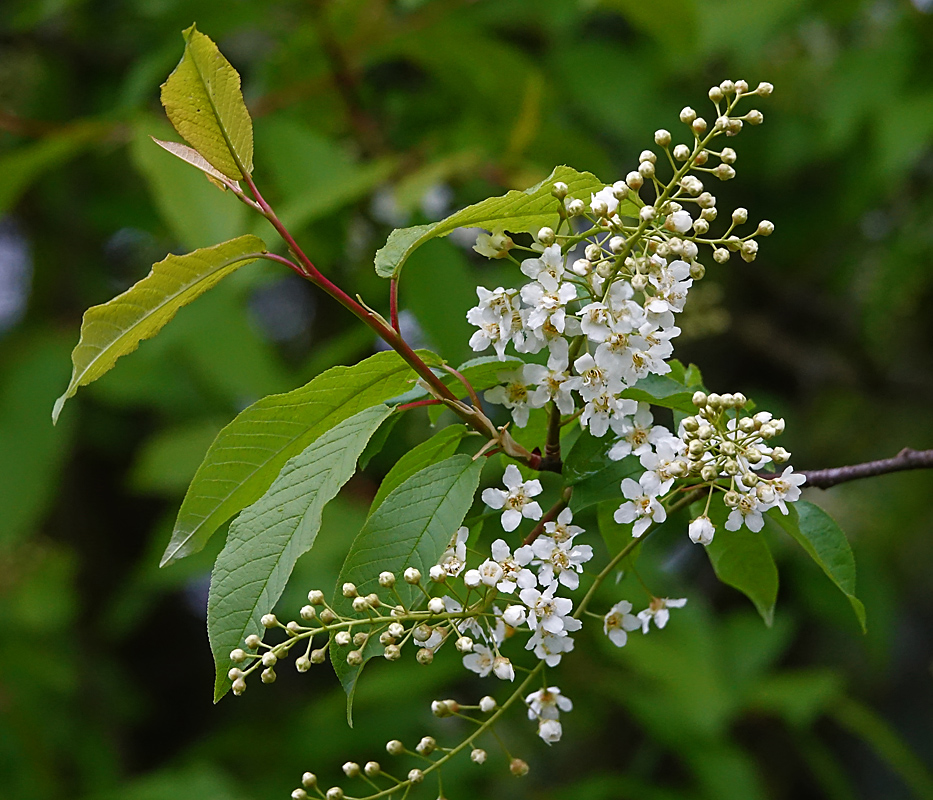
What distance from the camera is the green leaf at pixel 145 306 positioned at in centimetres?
86

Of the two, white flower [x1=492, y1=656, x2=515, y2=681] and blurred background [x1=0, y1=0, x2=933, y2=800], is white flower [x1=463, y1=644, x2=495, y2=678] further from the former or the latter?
blurred background [x1=0, y1=0, x2=933, y2=800]

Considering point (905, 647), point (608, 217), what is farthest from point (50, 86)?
→ point (905, 647)

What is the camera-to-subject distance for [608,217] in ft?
2.87

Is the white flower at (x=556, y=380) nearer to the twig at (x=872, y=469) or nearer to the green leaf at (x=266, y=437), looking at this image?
the green leaf at (x=266, y=437)

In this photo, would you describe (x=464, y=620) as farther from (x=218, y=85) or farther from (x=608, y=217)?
(x=218, y=85)

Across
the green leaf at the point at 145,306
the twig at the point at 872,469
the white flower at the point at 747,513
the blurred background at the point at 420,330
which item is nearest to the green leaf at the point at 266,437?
the green leaf at the point at 145,306

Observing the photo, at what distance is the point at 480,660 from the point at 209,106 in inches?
23.8

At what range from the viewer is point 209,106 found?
2.97ft

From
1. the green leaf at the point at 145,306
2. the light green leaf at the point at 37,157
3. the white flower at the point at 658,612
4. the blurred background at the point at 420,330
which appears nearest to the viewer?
the green leaf at the point at 145,306

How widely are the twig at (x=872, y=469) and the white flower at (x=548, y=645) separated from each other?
336mm

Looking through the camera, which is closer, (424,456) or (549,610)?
(549,610)

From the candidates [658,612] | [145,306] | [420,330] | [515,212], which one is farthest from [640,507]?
[420,330]

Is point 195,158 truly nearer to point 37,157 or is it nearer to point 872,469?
point 872,469

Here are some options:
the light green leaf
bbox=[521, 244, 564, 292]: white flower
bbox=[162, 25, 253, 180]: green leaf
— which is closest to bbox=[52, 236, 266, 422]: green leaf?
bbox=[162, 25, 253, 180]: green leaf
